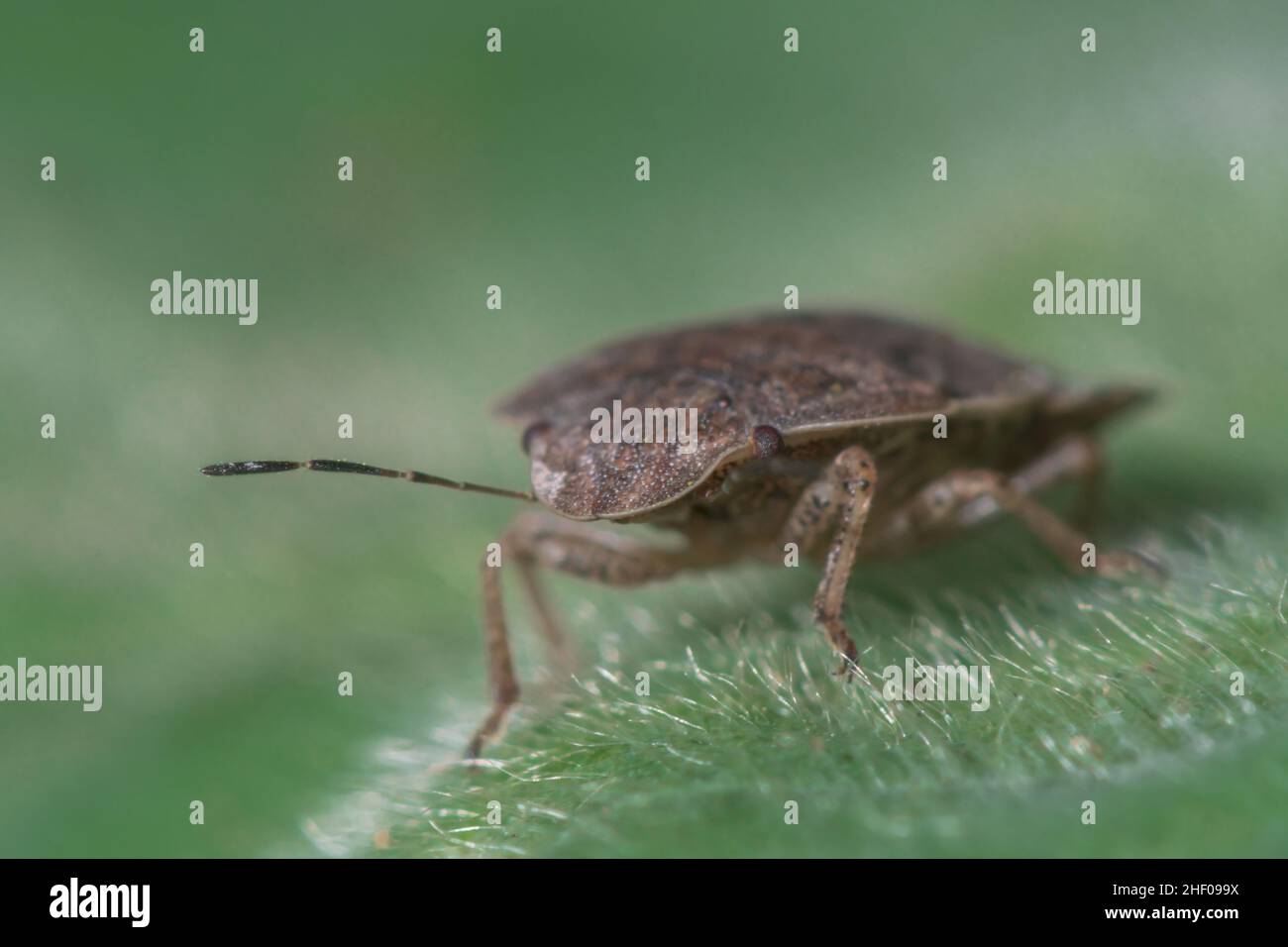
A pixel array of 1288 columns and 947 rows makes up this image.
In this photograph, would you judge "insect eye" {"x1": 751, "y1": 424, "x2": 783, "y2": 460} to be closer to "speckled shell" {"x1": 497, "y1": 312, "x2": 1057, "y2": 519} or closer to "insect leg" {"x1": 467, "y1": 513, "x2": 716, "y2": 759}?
"speckled shell" {"x1": 497, "y1": 312, "x2": 1057, "y2": 519}

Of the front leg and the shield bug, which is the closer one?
the front leg

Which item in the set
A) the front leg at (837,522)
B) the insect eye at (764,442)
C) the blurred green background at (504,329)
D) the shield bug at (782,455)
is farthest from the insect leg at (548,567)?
the insect eye at (764,442)

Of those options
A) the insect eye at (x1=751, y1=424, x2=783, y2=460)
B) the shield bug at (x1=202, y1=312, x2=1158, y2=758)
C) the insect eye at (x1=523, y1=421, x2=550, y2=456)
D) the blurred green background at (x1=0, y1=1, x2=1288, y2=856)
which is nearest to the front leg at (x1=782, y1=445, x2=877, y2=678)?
the shield bug at (x1=202, y1=312, x2=1158, y2=758)
